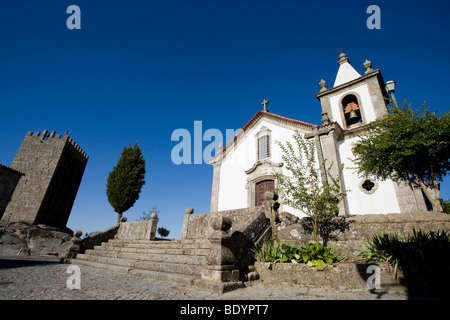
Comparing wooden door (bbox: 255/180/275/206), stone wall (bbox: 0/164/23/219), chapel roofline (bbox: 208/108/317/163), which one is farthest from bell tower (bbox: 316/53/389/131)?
stone wall (bbox: 0/164/23/219)

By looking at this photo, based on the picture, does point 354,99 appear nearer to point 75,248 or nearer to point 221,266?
point 221,266

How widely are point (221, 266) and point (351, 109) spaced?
12985 millimetres

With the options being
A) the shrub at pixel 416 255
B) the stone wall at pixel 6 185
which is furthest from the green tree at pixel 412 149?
the stone wall at pixel 6 185

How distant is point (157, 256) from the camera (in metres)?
6.44

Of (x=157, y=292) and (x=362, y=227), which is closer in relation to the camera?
(x=157, y=292)

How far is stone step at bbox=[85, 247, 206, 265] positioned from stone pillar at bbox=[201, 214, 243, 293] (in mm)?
1285

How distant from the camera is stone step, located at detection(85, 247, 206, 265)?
222 inches

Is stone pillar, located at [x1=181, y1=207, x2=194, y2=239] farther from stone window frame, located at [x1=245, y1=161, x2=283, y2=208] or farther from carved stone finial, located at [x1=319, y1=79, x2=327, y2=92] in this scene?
carved stone finial, located at [x1=319, y1=79, x2=327, y2=92]

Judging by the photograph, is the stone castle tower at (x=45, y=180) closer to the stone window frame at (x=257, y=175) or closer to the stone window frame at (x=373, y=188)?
the stone window frame at (x=257, y=175)

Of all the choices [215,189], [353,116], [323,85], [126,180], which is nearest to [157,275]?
[215,189]

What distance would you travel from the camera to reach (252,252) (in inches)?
199

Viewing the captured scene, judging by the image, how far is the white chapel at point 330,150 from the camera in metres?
9.47
